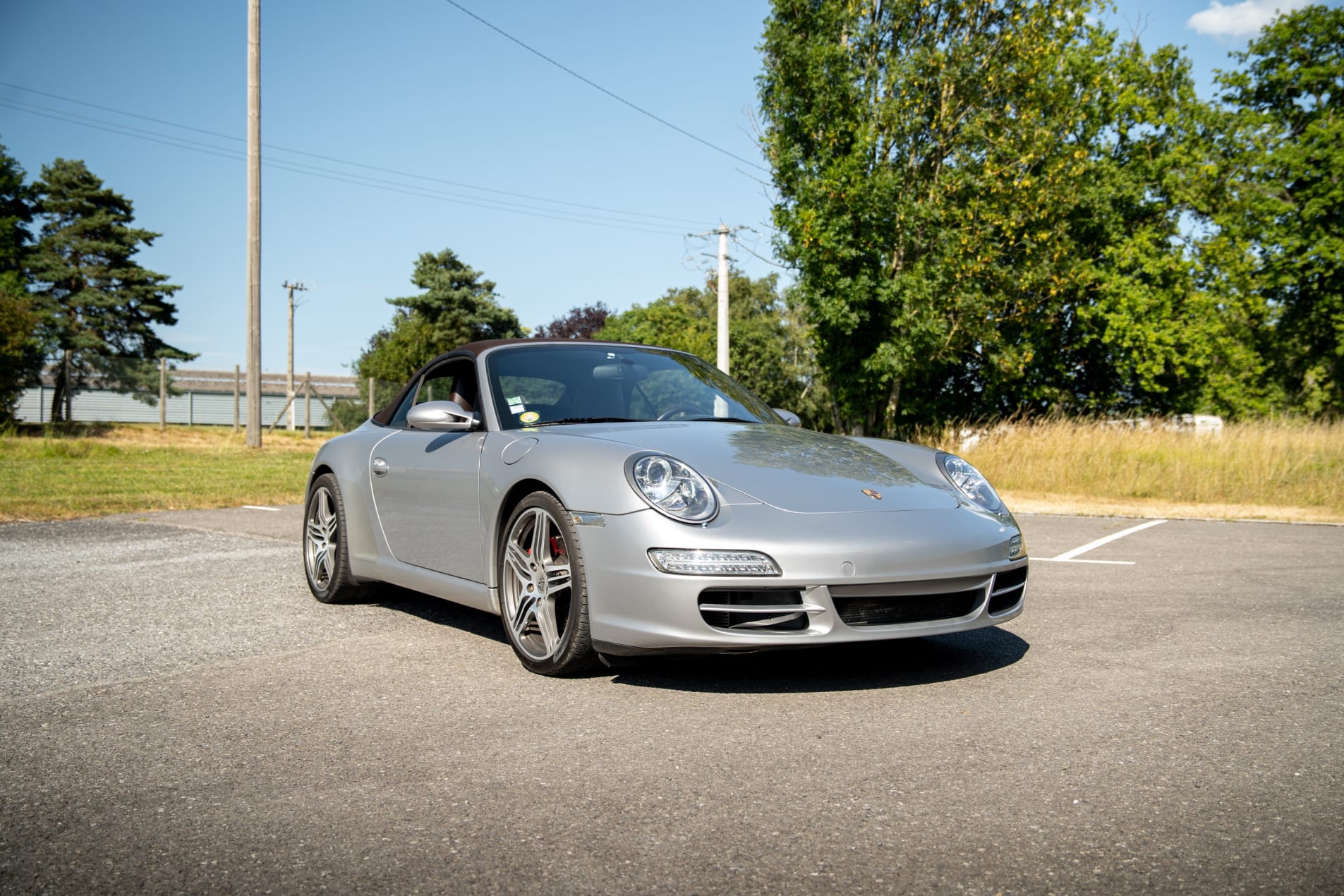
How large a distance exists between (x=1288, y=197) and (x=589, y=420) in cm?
3463

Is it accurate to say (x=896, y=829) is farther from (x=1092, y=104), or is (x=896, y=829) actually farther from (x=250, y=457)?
(x=1092, y=104)

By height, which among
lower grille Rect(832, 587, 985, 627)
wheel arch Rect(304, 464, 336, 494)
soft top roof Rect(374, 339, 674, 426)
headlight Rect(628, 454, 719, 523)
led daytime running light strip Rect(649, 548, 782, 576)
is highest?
soft top roof Rect(374, 339, 674, 426)

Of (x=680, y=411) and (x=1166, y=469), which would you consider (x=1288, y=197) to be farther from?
(x=680, y=411)

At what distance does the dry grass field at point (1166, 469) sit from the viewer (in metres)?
14.1

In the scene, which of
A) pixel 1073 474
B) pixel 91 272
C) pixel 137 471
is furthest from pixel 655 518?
pixel 91 272

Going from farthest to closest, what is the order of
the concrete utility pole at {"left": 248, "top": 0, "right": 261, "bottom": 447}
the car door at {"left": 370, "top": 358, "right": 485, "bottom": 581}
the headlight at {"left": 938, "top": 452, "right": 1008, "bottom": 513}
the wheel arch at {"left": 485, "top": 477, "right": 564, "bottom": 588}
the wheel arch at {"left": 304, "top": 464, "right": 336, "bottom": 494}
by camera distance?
the concrete utility pole at {"left": 248, "top": 0, "right": 261, "bottom": 447} → the wheel arch at {"left": 304, "top": 464, "right": 336, "bottom": 494} → the car door at {"left": 370, "top": 358, "right": 485, "bottom": 581} → the headlight at {"left": 938, "top": 452, "right": 1008, "bottom": 513} → the wheel arch at {"left": 485, "top": 477, "right": 564, "bottom": 588}

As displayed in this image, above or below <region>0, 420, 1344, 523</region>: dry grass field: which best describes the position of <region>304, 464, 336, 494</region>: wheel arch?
above

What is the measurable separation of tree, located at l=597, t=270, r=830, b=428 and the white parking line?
36.8 meters

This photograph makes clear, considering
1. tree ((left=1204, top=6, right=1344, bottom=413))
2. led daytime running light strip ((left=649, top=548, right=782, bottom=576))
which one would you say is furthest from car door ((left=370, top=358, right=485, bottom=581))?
tree ((left=1204, top=6, right=1344, bottom=413))

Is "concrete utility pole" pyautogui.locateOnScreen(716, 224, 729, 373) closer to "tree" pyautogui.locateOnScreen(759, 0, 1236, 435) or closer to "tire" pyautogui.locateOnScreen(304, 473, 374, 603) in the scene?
"tree" pyautogui.locateOnScreen(759, 0, 1236, 435)

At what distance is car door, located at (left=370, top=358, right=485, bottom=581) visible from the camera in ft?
15.7

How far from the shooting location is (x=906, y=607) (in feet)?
13.0

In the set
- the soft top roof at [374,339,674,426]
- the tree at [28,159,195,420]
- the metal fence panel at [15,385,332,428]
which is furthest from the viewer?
the tree at [28,159,195,420]

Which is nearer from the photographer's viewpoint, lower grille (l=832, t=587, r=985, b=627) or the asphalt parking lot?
the asphalt parking lot
